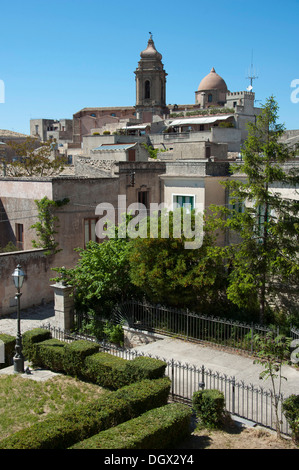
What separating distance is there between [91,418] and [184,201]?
46.3 feet

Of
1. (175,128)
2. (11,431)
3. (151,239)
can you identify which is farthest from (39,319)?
(175,128)

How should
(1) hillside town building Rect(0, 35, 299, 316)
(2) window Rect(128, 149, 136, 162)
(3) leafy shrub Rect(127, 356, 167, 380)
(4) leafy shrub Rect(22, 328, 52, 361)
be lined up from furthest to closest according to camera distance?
(2) window Rect(128, 149, 136, 162) < (1) hillside town building Rect(0, 35, 299, 316) < (4) leafy shrub Rect(22, 328, 52, 361) < (3) leafy shrub Rect(127, 356, 167, 380)

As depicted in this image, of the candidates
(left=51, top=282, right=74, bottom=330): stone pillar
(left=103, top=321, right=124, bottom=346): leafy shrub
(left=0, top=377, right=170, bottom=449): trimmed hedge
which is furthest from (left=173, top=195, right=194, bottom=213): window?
(left=0, top=377, right=170, bottom=449): trimmed hedge

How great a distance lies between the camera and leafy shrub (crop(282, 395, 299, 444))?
896 centimetres

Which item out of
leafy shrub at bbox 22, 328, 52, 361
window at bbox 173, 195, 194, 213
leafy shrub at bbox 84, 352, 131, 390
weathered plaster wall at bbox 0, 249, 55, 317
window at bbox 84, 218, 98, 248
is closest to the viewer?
leafy shrub at bbox 84, 352, 131, 390

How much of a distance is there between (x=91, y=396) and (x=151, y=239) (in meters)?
6.09

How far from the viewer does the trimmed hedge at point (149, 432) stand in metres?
7.93

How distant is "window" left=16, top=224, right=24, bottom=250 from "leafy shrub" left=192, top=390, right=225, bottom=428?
51.0 feet

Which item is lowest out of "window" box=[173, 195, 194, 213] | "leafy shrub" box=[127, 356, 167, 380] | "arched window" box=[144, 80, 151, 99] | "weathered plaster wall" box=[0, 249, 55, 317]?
"leafy shrub" box=[127, 356, 167, 380]

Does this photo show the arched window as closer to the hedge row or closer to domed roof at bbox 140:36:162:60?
domed roof at bbox 140:36:162:60

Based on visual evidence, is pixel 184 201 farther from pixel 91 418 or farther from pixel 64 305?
pixel 91 418

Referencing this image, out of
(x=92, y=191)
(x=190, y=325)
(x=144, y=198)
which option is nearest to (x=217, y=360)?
(x=190, y=325)

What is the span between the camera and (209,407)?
974 centimetres

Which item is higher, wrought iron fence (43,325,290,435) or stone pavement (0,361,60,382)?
wrought iron fence (43,325,290,435)
